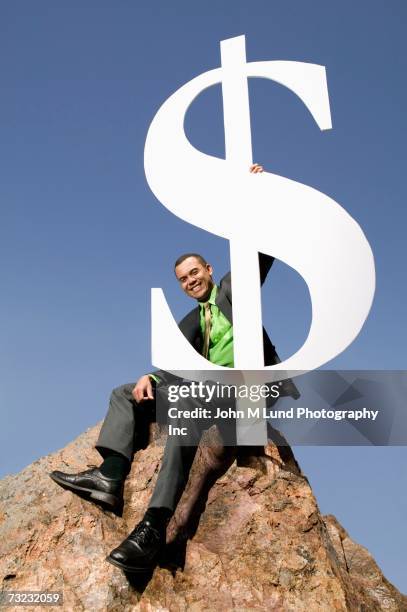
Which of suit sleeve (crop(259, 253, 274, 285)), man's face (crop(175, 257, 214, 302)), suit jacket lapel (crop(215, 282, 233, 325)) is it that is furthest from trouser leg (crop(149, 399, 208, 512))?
suit sleeve (crop(259, 253, 274, 285))

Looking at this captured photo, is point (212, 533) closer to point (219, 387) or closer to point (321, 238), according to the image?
point (219, 387)

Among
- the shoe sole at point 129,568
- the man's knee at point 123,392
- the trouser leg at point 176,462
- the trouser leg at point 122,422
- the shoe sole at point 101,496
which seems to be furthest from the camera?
the man's knee at point 123,392

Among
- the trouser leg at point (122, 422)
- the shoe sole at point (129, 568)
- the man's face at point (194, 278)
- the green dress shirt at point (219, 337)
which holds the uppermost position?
the man's face at point (194, 278)

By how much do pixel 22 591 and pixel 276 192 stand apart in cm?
332

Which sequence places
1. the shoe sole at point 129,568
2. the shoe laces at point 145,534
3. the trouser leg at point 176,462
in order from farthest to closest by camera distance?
the trouser leg at point 176,462 < the shoe laces at point 145,534 < the shoe sole at point 129,568

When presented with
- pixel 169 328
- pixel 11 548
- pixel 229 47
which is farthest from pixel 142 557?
pixel 229 47

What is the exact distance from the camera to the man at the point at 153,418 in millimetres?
4043

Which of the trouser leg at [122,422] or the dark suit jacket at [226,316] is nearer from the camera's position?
the trouser leg at [122,422]

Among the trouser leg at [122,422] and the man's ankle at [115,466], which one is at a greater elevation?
the trouser leg at [122,422]

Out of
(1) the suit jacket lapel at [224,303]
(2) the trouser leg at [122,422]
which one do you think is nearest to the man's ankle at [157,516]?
(2) the trouser leg at [122,422]

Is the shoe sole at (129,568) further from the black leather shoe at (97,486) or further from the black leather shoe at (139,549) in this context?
the black leather shoe at (97,486)

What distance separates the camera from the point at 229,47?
17.6 ft

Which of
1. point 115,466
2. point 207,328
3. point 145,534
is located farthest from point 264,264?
point 145,534

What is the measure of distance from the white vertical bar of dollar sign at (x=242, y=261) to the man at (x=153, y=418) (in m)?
0.14
